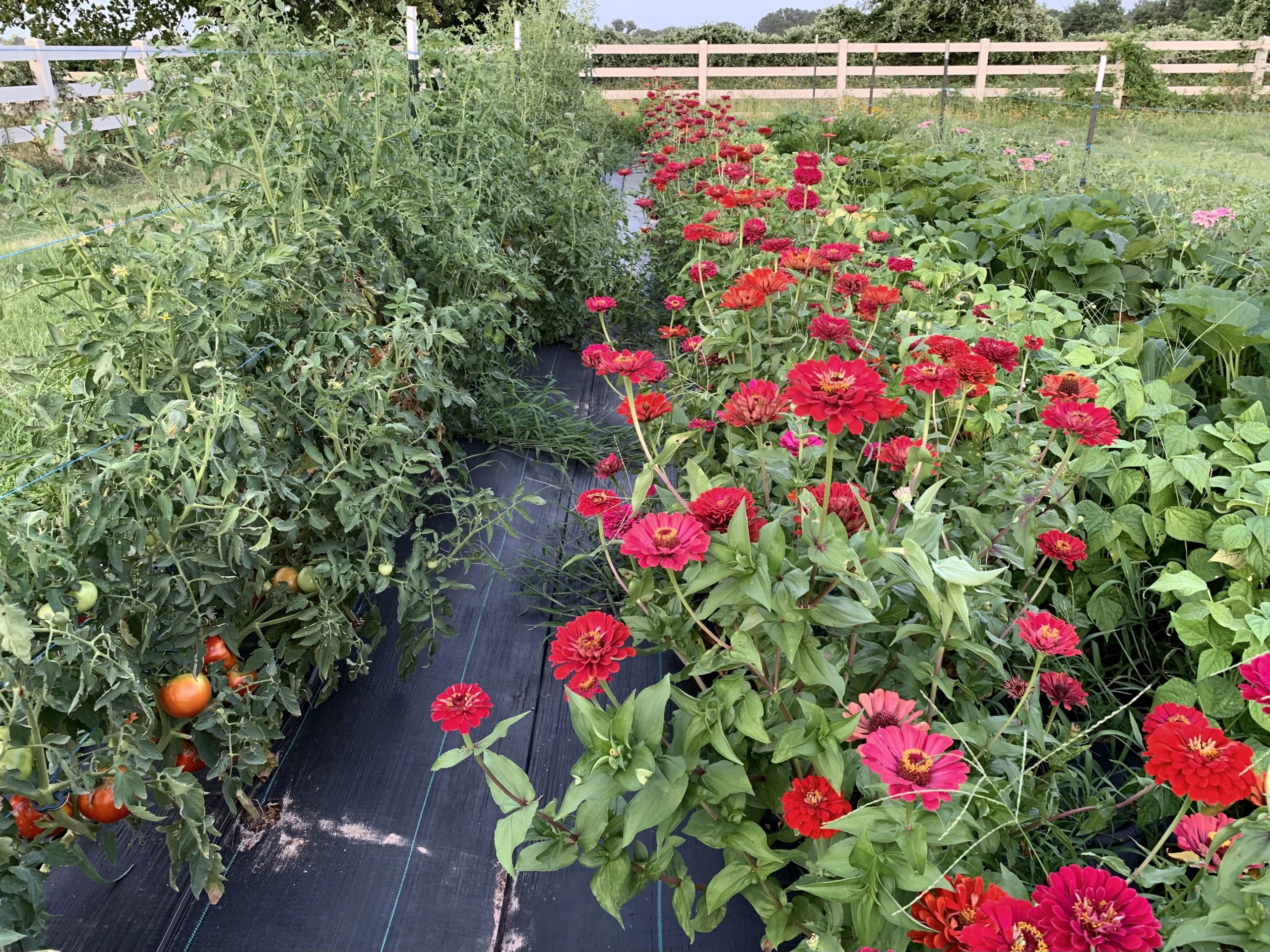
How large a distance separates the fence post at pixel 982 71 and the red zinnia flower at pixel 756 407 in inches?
659

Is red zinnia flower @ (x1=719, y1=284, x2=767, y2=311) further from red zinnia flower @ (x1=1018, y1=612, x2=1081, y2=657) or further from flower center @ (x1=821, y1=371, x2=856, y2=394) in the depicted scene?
red zinnia flower @ (x1=1018, y1=612, x2=1081, y2=657)

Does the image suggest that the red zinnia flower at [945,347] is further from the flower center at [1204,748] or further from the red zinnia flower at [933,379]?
the flower center at [1204,748]

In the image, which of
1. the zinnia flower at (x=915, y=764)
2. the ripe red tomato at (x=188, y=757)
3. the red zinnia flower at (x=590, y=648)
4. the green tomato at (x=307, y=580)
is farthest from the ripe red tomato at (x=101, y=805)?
the zinnia flower at (x=915, y=764)

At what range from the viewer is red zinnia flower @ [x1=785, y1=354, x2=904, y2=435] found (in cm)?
89

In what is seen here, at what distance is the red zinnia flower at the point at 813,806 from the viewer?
877mm

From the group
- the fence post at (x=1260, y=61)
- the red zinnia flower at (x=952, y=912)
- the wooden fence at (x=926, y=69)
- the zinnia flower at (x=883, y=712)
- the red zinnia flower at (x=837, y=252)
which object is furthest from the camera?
the fence post at (x=1260, y=61)

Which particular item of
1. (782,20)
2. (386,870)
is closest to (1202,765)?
(386,870)

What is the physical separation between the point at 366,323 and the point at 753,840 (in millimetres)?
1413

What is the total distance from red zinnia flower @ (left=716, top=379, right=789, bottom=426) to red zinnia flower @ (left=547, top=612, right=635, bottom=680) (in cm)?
33

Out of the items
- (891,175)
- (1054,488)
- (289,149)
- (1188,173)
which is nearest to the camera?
(1054,488)

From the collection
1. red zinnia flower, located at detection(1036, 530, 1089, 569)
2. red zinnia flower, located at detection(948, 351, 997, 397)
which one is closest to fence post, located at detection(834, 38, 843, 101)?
red zinnia flower, located at detection(948, 351, 997, 397)

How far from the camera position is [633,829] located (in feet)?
3.04

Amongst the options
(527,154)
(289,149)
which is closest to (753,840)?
(289,149)

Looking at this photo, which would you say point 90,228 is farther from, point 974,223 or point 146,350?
point 974,223
